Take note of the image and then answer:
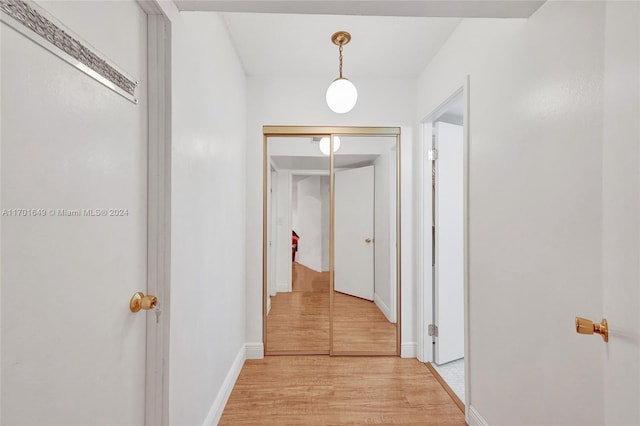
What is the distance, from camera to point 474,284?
6.11ft

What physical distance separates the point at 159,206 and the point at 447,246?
2314 mm

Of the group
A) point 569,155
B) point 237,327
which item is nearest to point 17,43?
point 569,155

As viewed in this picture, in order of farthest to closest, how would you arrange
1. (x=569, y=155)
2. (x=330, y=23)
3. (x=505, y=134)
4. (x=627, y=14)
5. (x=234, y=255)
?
(x=234, y=255) → (x=330, y=23) → (x=505, y=134) → (x=569, y=155) → (x=627, y=14)

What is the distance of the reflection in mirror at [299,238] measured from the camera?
2.92m

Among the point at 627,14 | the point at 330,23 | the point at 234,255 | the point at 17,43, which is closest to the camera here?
the point at 17,43

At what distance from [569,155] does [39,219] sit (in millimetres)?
1680

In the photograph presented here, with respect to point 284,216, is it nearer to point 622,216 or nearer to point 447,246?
point 447,246

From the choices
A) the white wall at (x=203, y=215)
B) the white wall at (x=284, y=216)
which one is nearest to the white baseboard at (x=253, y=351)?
the white wall at (x=203, y=215)

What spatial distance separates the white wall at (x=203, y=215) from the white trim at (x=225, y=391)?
2 cm

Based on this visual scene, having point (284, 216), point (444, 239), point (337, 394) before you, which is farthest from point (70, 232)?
point (444, 239)

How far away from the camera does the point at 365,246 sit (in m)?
2.98

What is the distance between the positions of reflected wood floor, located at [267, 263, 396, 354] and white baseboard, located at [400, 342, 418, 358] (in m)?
0.09

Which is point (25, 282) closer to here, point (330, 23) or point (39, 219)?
point (39, 219)

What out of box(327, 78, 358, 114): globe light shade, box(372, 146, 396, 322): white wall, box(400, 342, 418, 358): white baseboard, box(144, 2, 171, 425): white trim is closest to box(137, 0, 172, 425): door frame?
box(144, 2, 171, 425): white trim
